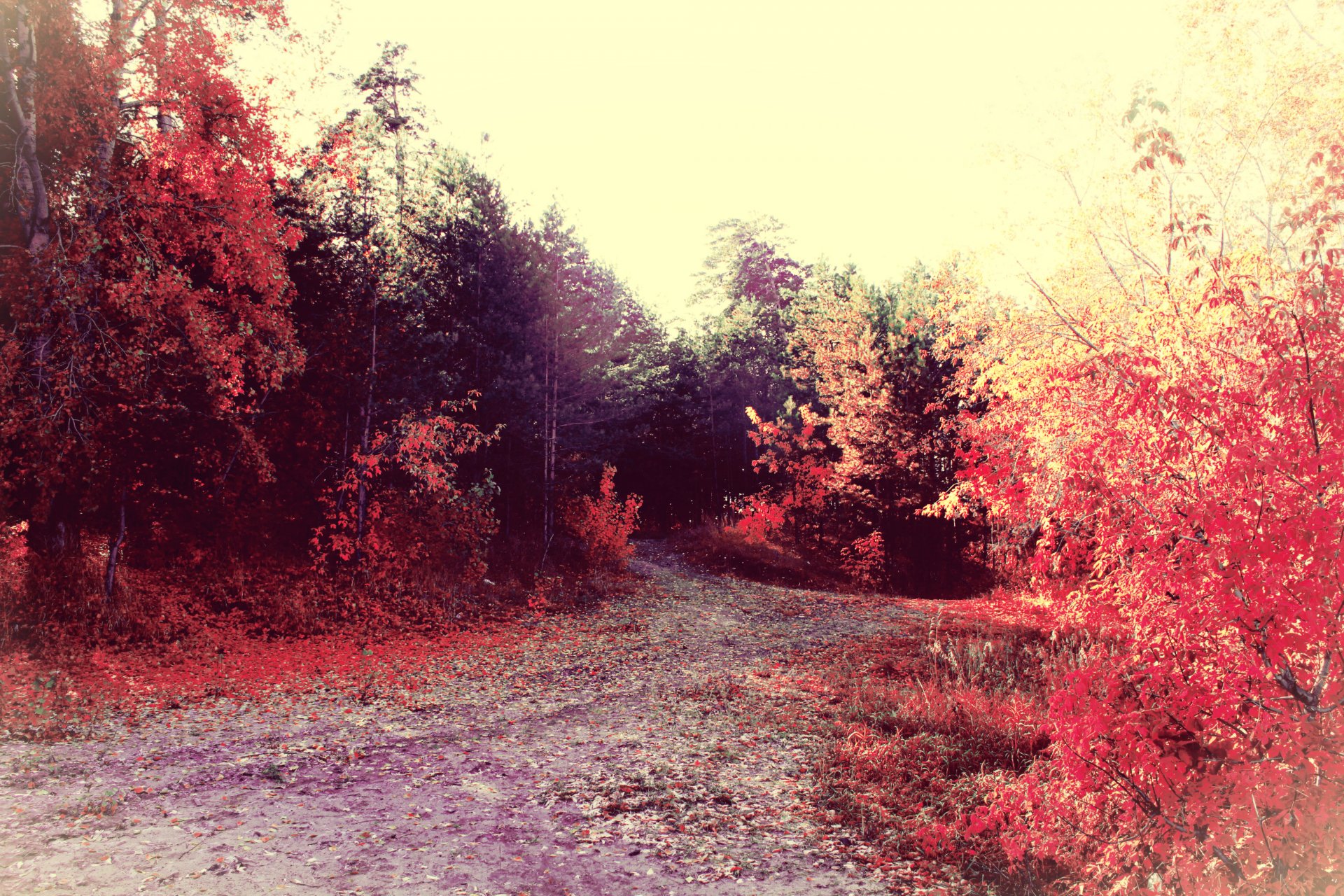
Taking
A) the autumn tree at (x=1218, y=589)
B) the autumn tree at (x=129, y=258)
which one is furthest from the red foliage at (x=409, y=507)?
the autumn tree at (x=1218, y=589)

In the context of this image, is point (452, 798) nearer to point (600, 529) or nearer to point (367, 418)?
point (367, 418)

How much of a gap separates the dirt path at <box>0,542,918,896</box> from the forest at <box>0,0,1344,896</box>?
5 cm

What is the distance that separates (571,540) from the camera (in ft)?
68.6

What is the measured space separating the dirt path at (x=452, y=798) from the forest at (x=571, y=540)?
53 mm

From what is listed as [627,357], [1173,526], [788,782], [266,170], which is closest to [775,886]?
[788,782]

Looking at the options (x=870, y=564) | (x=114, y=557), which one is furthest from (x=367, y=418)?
(x=870, y=564)

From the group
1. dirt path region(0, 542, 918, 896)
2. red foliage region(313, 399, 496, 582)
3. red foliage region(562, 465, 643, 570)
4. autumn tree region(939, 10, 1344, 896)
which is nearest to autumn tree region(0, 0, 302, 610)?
red foliage region(313, 399, 496, 582)

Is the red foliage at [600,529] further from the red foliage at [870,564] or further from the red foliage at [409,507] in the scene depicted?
the red foliage at [870,564]

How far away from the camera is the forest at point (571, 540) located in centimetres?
438

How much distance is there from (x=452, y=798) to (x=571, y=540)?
14941 mm

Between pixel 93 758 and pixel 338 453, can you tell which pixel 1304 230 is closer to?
pixel 93 758

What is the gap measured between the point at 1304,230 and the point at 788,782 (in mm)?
7059

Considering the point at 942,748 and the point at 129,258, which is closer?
the point at 942,748

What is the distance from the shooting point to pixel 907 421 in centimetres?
1984
